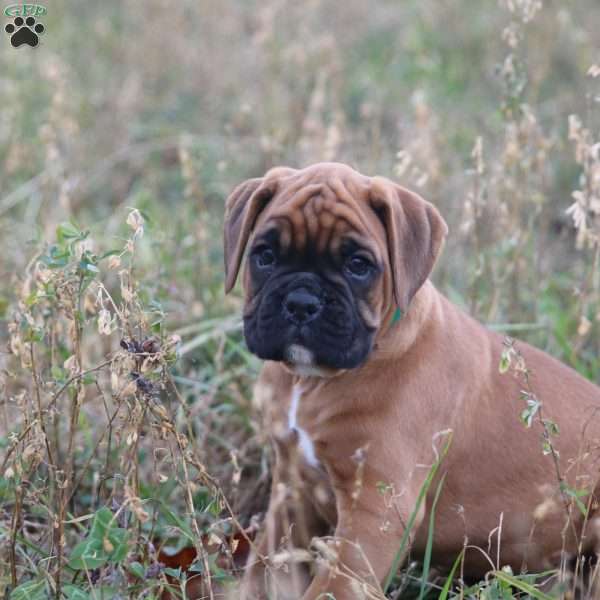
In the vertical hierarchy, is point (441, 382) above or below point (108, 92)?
below

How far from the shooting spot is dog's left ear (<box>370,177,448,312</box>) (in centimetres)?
393

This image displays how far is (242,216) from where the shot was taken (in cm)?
418

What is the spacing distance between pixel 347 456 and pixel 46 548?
1282 millimetres

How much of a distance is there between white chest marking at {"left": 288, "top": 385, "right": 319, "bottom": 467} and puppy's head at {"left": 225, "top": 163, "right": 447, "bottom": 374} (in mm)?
201

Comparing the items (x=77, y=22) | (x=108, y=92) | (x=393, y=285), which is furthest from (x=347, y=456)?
(x=77, y=22)

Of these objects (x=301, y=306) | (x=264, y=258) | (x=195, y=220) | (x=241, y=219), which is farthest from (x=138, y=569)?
(x=195, y=220)

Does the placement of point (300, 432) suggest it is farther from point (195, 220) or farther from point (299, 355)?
point (195, 220)

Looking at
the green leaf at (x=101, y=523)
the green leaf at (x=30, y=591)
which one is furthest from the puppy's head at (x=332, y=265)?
the green leaf at (x=30, y=591)

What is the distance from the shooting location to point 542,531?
427 cm

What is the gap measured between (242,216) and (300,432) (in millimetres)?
886

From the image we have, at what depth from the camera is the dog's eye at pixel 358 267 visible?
156 inches

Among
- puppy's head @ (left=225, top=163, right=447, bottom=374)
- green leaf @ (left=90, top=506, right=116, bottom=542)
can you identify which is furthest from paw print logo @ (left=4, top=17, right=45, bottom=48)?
green leaf @ (left=90, top=506, right=116, bottom=542)

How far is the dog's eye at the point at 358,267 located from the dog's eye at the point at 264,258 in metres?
0.31

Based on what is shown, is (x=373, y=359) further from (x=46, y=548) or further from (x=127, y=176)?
(x=127, y=176)
